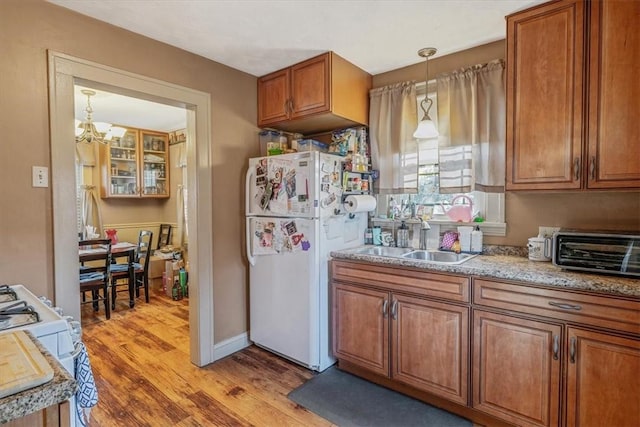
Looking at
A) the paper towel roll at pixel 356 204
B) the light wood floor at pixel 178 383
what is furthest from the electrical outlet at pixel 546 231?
the light wood floor at pixel 178 383

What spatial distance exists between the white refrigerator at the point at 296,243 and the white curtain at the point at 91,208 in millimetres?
3398

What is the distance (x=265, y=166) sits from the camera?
2.65 meters

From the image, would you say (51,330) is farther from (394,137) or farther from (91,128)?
(91,128)

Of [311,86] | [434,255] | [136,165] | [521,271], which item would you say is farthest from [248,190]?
[136,165]

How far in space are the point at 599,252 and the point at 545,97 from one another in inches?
34.2

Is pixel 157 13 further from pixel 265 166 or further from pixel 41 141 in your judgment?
pixel 265 166

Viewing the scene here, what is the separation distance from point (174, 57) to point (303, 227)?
1.52 metres

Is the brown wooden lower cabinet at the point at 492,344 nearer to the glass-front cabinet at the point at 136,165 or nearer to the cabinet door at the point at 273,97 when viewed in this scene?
the cabinet door at the point at 273,97

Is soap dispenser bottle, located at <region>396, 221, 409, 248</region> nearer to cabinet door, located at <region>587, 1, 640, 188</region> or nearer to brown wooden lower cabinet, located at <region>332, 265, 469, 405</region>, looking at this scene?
brown wooden lower cabinet, located at <region>332, 265, 469, 405</region>

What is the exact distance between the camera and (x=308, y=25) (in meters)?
2.11

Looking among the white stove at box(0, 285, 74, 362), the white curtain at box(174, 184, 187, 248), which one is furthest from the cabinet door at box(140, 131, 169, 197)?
the white stove at box(0, 285, 74, 362)

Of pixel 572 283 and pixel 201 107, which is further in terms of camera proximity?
pixel 201 107

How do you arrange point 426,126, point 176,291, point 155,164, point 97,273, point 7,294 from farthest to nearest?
point 155,164 < point 176,291 < point 97,273 < point 426,126 < point 7,294

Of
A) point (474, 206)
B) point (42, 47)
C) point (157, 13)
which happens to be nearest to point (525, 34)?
point (474, 206)
